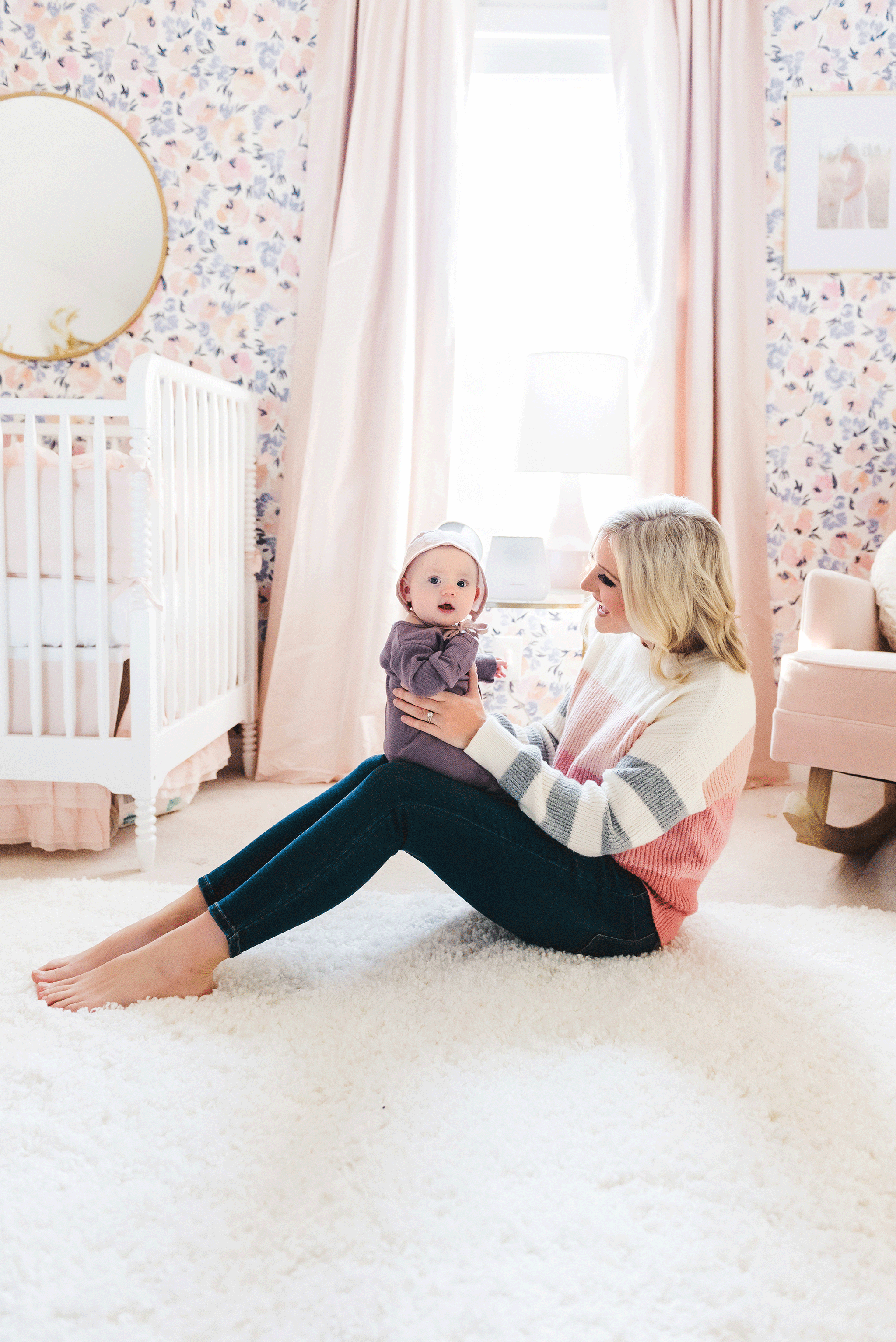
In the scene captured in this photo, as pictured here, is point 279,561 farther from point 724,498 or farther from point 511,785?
point 511,785

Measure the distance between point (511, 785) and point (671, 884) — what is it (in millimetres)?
282

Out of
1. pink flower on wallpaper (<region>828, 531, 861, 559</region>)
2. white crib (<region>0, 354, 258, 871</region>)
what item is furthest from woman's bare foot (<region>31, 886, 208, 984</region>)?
pink flower on wallpaper (<region>828, 531, 861, 559</region>)

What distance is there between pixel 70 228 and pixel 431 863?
232 centimetres

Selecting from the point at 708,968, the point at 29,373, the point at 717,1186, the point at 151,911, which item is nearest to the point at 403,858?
the point at 151,911

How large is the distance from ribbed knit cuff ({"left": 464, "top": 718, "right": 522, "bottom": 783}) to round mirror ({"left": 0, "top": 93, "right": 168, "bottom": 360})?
2020 millimetres

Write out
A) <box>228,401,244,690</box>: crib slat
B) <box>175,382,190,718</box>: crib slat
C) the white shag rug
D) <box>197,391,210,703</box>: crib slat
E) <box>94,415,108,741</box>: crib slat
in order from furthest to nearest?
1. <box>228,401,244,690</box>: crib slat
2. <box>197,391,210,703</box>: crib slat
3. <box>175,382,190,718</box>: crib slat
4. <box>94,415,108,741</box>: crib slat
5. the white shag rug

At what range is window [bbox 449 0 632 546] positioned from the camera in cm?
269

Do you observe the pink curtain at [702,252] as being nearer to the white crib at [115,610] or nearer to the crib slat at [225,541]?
the crib slat at [225,541]

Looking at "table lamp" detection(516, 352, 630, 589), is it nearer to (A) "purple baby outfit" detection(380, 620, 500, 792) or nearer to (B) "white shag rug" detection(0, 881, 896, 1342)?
(A) "purple baby outfit" detection(380, 620, 500, 792)

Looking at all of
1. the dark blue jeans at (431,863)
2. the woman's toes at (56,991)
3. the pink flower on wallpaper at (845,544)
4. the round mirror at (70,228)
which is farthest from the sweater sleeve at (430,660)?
the round mirror at (70,228)

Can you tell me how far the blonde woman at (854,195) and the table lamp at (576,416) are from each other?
0.84 m

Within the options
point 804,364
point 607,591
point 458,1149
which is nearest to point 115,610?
point 607,591

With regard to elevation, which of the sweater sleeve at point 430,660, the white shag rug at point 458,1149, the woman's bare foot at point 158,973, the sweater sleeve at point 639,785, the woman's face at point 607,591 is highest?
the woman's face at point 607,591

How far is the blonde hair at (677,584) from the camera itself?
1.26 metres
